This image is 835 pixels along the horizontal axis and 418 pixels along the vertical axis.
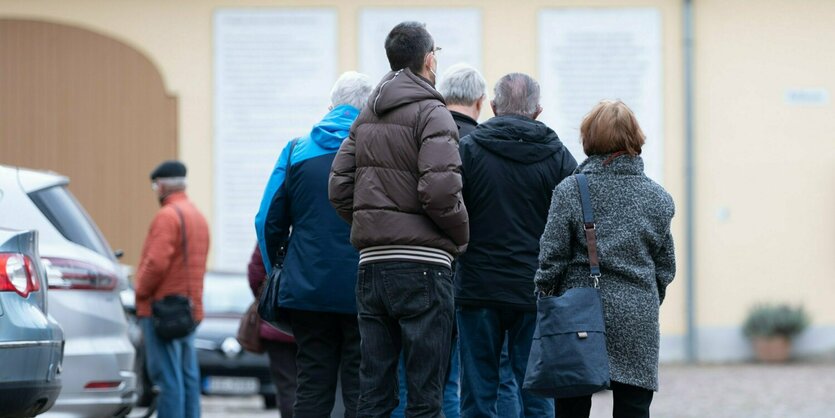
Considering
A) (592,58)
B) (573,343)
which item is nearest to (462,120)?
(573,343)

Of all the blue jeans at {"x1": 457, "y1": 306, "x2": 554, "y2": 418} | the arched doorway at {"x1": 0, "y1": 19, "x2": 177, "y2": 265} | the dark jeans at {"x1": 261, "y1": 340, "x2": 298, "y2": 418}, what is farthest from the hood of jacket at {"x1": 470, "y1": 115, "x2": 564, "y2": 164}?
the arched doorway at {"x1": 0, "y1": 19, "x2": 177, "y2": 265}

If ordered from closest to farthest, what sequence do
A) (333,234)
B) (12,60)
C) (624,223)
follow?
(624,223) < (333,234) < (12,60)

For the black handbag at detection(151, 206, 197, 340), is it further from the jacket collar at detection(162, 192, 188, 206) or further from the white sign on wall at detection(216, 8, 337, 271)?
the white sign on wall at detection(216, 8, 337, 271)

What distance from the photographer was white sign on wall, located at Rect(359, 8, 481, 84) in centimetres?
1834

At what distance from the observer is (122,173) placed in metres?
18.3

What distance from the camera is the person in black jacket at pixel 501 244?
21.9 ft

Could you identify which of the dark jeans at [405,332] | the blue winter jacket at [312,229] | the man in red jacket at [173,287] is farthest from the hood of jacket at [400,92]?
the man in red jacket at [173,287]

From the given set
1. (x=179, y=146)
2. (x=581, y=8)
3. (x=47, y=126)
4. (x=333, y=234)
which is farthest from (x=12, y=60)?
(x=333, y=234)

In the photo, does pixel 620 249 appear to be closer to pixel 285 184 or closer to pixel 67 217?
pixel 285 184

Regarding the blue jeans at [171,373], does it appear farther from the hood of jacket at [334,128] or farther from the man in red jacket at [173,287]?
the hood of jacket at [334,128]

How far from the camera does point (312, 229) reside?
664cm

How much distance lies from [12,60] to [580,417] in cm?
1393

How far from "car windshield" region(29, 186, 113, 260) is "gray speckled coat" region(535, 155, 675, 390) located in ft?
11.7

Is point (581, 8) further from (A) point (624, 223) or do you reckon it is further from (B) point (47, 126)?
(A) point (624, 223)
